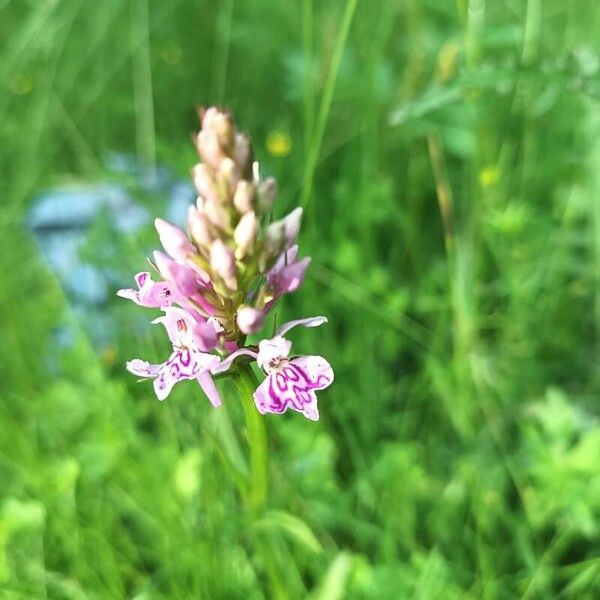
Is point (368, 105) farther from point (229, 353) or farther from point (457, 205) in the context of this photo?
point (229, 353)

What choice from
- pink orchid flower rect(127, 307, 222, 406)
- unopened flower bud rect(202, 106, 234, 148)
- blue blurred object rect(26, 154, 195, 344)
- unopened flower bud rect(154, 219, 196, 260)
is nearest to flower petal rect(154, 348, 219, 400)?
pink orchid flower rect(127, 307, 222, 406)

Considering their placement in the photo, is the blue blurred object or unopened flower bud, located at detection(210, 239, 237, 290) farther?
the blue blurred object

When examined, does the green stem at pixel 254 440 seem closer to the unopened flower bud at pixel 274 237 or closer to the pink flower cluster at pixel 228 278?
the pink flower cluster at pixel 228 278

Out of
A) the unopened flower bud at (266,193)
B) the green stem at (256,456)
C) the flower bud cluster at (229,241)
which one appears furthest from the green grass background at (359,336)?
the unopened flower bud at (266,193)

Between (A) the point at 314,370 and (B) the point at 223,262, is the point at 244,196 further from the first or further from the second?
(A) the point at 314,370

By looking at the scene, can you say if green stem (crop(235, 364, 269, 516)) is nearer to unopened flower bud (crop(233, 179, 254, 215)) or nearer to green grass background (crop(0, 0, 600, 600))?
green grass background (crop(0, 0, 600, 600))

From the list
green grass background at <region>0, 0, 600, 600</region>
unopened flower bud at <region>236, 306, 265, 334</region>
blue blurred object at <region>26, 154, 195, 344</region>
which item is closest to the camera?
unopened flower bud at <region>236, 306, 265, 334</region>
